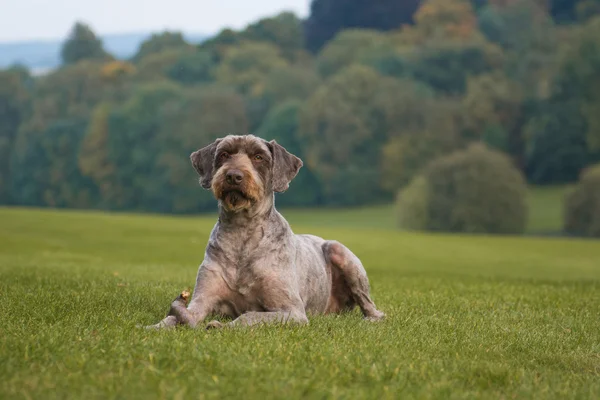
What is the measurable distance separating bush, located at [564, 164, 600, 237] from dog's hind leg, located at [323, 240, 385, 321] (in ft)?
169

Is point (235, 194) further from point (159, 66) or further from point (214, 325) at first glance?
point (159, 66)

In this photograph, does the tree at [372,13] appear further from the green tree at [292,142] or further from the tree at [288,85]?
the green tree at [292,142]

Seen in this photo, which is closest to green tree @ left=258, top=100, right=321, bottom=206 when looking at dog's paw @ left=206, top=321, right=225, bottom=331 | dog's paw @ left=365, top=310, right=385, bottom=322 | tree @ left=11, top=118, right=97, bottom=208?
tree @ left=11, top=118, right=97, bottom=208

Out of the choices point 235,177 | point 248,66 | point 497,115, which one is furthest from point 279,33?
point 235,177

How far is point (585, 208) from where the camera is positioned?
6106 cm

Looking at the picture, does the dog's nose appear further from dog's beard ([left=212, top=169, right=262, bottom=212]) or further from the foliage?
the foliage

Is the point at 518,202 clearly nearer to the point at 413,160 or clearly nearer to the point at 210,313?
the point at 413,160

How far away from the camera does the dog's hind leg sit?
10148 millimetres

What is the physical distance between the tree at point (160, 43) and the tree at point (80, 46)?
35.4 feet

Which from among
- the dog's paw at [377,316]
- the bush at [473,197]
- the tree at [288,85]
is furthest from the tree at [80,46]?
the dog's paw at [377,316]

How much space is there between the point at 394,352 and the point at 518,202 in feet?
190

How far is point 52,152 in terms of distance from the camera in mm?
107562

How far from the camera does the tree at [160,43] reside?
14738 centimetres

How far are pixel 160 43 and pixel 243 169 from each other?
144512 millimetres
